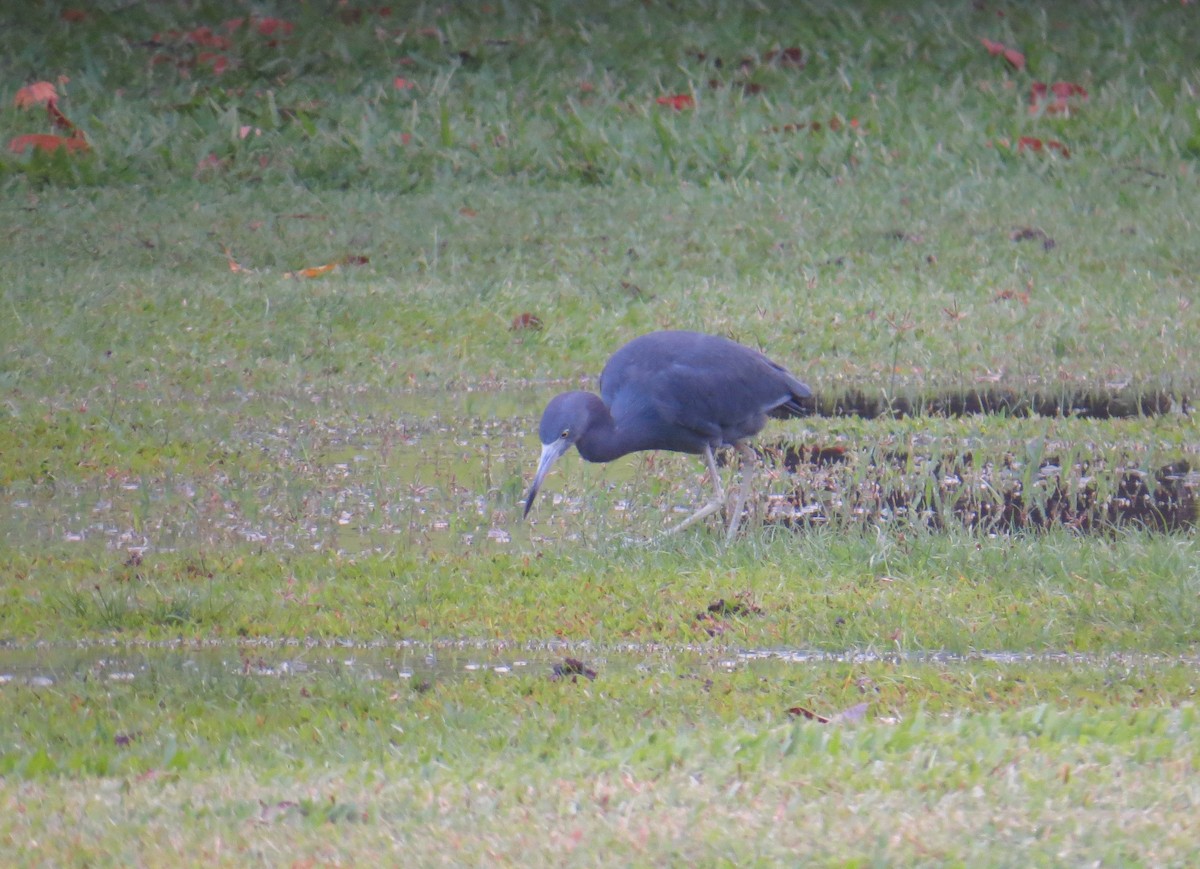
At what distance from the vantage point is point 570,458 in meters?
9.40

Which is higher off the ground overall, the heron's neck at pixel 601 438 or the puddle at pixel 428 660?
the heron's neck at pixel 601 438

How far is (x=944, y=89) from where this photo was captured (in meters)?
→ 17.9

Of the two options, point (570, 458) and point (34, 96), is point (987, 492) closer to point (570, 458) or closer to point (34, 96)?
point (570, 458)

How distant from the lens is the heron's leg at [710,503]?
7615 millimetres

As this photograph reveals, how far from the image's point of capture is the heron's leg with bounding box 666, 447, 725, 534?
7.61 meters

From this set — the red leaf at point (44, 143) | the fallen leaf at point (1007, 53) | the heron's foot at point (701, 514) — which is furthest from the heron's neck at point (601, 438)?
the fallen leaf at point (1007, 53)

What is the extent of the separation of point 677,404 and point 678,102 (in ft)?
33.1

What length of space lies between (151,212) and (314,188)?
153 cm

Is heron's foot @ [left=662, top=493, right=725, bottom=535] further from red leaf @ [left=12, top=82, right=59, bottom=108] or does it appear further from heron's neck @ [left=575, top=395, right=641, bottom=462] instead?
red leaf @ [left=12, top=82, right=59, bottom=108]

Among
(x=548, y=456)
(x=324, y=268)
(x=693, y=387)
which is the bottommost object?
(x=324, y=268)

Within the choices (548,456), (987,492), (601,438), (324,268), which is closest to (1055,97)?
(324,268)

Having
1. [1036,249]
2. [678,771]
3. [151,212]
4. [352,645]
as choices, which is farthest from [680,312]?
[678,771]

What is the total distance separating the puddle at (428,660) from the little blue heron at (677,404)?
1417 millimetres

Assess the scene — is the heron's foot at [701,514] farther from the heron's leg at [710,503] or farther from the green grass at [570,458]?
the green grass at [570,458]
